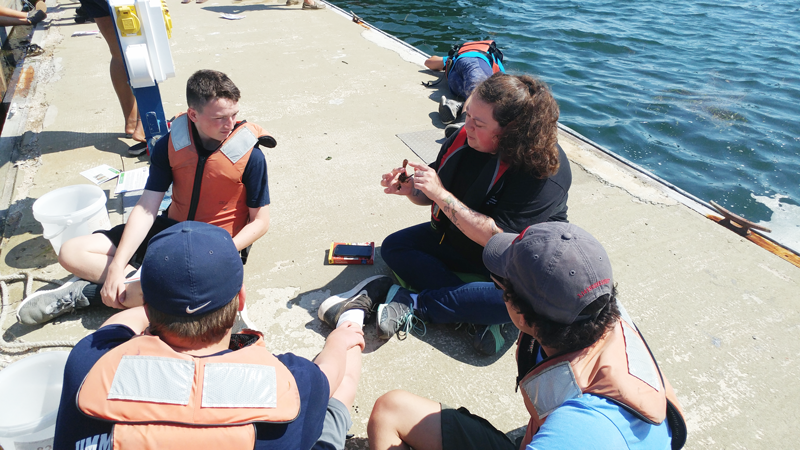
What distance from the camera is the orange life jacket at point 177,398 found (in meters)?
1.22

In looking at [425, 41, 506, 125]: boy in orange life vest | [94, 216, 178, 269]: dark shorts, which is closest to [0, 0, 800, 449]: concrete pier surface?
[425, 41, 506, 125]: boy in orange life vest

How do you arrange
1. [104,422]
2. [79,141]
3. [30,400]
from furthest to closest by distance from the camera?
[79,141], [30,400], [104,422]

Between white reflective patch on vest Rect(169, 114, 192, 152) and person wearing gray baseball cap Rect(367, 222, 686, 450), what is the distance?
184 cm

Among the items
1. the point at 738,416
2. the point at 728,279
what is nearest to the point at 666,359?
the point at 738,416

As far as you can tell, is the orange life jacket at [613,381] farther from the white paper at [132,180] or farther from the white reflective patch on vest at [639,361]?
the white paper at [132,180]

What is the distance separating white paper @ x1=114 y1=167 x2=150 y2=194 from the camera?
12.1 feet

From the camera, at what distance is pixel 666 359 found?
262cm

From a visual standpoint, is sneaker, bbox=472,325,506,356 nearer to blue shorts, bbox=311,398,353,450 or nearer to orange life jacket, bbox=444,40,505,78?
blue shorts, bbox=311,398,353,450

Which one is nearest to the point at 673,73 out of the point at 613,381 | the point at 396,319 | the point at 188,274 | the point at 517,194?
the point at 517,194

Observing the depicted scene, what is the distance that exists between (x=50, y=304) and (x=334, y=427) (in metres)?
1.82

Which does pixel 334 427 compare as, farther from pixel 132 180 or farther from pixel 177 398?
pixel 132 180

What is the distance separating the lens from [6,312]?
8.57 feet

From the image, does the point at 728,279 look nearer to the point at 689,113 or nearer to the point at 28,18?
the point at 689,113

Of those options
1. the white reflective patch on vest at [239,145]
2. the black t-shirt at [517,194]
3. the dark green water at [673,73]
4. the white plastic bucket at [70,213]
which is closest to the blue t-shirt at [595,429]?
the black t-shirt at [517,194]
